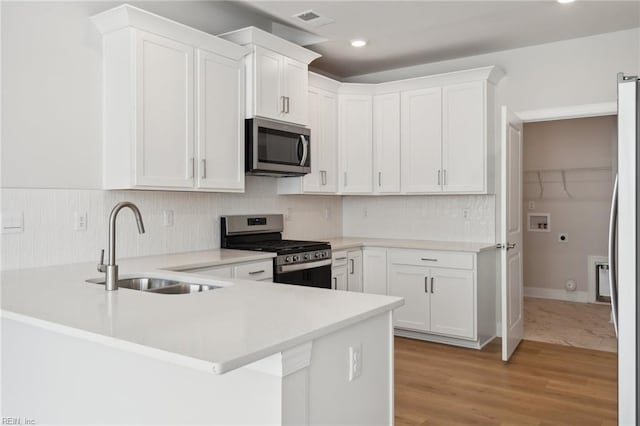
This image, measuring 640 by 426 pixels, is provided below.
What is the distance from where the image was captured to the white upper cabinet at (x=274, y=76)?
363 centimetres

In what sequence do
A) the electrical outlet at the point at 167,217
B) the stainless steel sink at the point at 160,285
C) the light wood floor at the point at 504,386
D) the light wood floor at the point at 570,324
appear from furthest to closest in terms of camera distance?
the light wood floor at the point at 570,324 < the electrical outlet at the point at 167,217 < the light wood floor at the point at 504,386 < the stainless steel sink at the point at 160,285

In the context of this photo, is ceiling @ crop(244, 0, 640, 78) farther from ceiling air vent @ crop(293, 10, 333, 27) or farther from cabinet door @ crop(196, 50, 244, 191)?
cabinet door @ crop(196, 50, 244, 191)

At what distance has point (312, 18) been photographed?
373cm

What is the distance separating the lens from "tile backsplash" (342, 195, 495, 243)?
4672 millimetres

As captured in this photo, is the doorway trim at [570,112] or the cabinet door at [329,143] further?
the cabinet door at [329,143]

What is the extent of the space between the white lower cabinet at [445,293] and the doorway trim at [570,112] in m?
1.28

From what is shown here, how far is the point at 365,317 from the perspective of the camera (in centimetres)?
158

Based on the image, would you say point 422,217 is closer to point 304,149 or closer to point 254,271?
point 304,149

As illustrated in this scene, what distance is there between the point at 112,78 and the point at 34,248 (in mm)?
1098

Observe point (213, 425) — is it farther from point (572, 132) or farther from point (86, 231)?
point (572, 132)

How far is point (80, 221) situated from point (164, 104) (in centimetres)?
87

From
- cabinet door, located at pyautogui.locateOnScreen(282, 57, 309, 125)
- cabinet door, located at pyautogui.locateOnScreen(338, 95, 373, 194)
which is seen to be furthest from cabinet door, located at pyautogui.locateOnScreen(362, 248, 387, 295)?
cabinet door, located at pyautogui.locateOnScreen(282, 57, 309, 125)

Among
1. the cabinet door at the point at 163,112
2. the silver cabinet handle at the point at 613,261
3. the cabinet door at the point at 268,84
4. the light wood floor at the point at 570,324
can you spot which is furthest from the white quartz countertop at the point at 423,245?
the silver cabinet handle at the point at 613,261

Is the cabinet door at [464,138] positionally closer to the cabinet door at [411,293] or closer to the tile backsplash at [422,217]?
the tile backsplash at [422,217]
